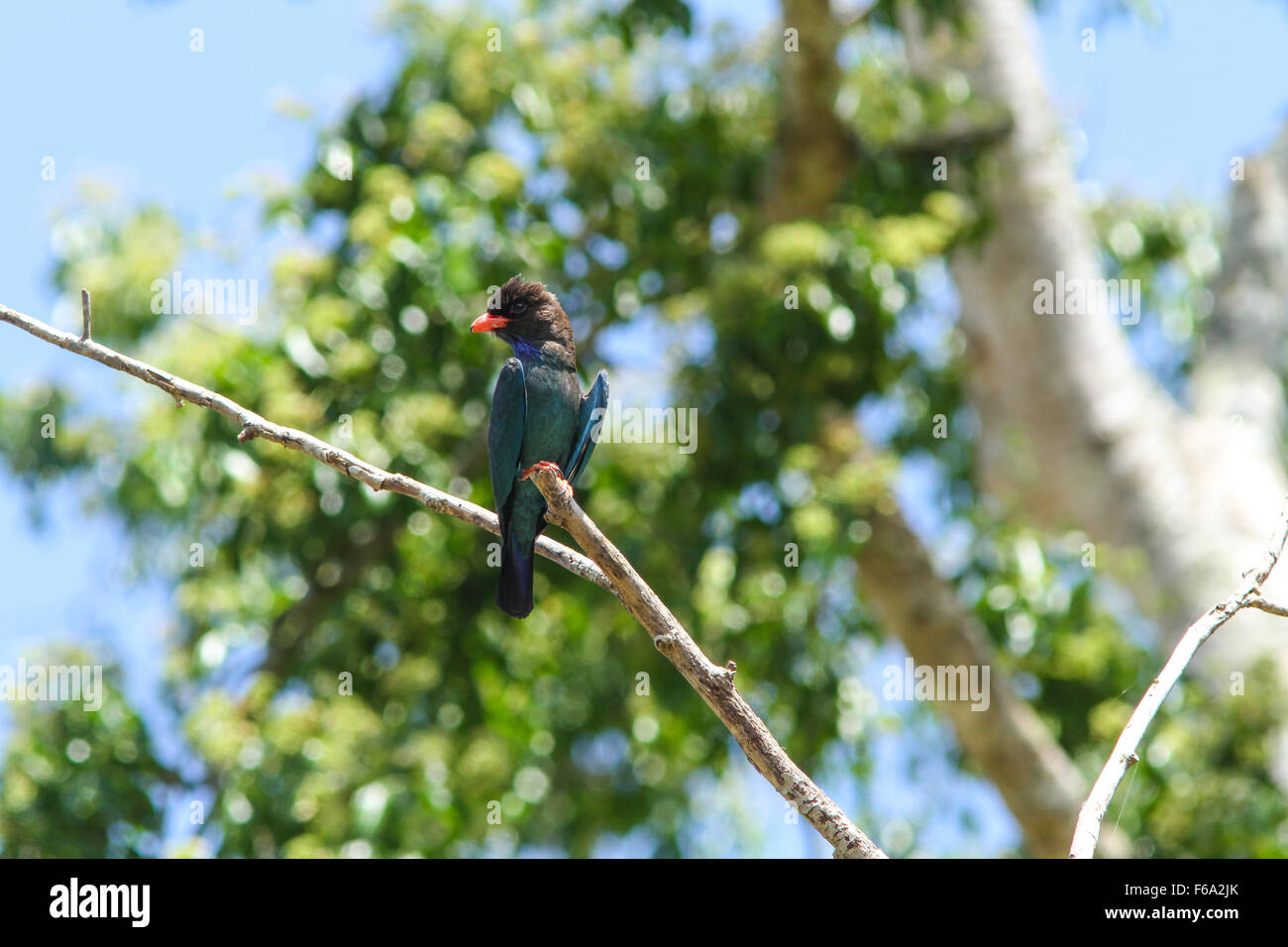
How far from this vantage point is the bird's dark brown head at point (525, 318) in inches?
159

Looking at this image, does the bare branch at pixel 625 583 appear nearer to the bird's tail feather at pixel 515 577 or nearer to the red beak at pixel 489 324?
the bird's tail feather at pixel 515 577

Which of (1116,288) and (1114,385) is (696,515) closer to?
(1114,385)

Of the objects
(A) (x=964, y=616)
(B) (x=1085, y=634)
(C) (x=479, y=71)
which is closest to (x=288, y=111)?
(C) (x=479, y=71)

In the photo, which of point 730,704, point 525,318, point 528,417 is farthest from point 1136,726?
point 525,318

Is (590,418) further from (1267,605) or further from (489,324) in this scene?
(1267,605)

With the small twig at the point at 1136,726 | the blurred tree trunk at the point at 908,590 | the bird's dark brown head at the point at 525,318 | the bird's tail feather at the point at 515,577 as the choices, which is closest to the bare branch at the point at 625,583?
the small twig at the point at 1136,726

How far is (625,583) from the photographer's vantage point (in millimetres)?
2451

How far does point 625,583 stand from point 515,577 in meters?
1.13

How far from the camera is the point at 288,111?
6.19 m

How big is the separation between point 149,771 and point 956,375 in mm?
5459


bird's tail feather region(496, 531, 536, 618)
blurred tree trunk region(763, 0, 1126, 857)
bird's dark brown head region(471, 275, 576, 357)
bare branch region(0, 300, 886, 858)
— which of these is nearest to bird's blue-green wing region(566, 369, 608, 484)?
bird's dark brown head region(471, 275, 576, 357)

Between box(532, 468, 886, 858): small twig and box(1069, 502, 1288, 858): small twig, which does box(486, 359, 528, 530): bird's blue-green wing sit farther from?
box(1069, 502, 1288, 858): small twig

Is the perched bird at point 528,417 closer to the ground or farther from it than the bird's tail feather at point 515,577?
farther from it

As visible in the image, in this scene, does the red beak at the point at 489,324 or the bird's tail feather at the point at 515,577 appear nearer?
the bird's tail feather at the point at 515,577
